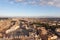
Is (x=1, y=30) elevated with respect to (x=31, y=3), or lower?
lower

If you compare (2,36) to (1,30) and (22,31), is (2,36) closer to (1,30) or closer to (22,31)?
(1,30)

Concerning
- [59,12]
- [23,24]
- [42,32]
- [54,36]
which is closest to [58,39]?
[54,36]

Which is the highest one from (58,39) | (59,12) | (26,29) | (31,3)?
(31,3)

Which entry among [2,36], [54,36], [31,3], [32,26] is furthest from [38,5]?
[2,36]

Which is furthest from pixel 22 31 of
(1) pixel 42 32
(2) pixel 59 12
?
Answer: (2) pixel 59 12

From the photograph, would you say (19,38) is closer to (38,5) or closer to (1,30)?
(1,30)

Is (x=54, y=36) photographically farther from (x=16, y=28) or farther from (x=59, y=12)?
(x=16, y=28)

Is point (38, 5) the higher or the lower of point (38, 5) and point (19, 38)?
the higher
